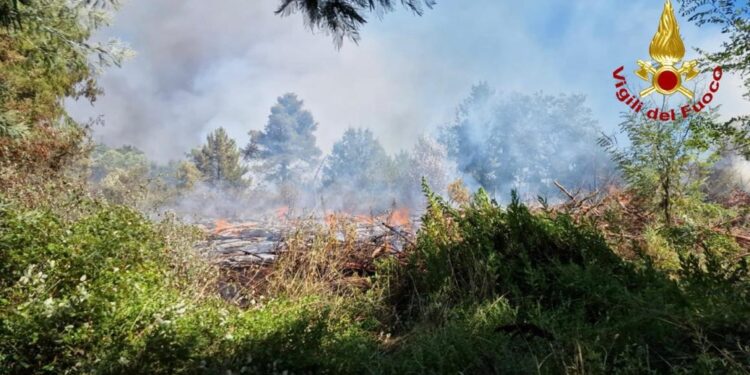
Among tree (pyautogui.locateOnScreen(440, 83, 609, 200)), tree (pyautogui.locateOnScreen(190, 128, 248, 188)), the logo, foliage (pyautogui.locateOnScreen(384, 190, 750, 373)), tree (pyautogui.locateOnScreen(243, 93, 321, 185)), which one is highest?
tree (pyautogui.locateOnScreen(243, 93, 321, 185))

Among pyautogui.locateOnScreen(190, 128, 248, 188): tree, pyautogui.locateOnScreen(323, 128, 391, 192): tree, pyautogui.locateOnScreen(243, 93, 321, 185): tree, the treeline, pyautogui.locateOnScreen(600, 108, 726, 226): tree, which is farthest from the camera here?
pyautogui.locateOnScreen(243, 93, 321, 185): tree

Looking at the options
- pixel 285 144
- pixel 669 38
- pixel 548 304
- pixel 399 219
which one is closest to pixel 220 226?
pixel 399 219

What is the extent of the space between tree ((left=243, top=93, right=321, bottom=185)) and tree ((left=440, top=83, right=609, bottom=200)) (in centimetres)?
1832

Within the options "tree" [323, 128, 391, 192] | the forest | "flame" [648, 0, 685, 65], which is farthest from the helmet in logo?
"tree" [323, 128, 391, 192]

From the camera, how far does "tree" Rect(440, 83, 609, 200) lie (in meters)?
25.8

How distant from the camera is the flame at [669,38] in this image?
6988mm

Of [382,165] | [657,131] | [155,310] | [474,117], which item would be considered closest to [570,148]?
[474,117]

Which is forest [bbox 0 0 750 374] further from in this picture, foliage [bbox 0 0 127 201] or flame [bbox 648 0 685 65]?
flame [bbox 648 0 685 65]

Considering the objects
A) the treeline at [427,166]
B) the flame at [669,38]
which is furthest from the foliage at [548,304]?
the treeline at [427,166]

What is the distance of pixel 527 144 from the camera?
86.7 ft

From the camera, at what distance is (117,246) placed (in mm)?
3484

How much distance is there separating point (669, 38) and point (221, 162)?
113ft

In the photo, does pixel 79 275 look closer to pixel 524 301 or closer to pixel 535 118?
pixel 524 301

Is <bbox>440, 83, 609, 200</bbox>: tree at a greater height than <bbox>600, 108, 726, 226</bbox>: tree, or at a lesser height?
greater
